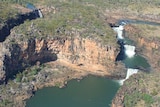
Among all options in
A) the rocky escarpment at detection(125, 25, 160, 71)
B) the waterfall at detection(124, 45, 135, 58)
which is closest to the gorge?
the waterfall at detection(124, 45, 135, 58)

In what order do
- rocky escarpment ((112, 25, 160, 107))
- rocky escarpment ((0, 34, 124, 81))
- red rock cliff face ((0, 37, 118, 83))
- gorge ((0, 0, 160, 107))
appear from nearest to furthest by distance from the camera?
rocky escarpment ((112, 25, 160, 107))
gorge ((0, 0, 160, 107))
rocky escarpment ((0, 34, 124, 81))
red rock cliff face ((0, 37, 118, 83))

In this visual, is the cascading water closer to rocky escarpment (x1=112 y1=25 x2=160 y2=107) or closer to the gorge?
the gorge

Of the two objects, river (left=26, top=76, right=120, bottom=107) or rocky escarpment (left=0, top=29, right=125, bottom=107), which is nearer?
river (left=26, top=76, right=120, bottom=107)

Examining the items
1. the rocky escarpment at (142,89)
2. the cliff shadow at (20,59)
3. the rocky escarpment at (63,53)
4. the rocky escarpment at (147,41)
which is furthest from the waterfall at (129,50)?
the cliff shadow at (20,59)

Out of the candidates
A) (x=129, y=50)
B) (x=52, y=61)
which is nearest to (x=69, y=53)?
(x=52, y=61)

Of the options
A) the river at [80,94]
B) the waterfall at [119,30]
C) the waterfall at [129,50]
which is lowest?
the river at [80,94]

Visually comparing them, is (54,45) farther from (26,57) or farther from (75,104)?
(75,104)

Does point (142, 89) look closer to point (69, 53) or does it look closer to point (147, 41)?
point (69, 53)

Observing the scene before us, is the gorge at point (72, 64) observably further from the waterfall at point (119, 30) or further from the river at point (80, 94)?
the waterfall at point (119, 30)

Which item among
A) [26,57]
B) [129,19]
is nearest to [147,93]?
[26,57]
